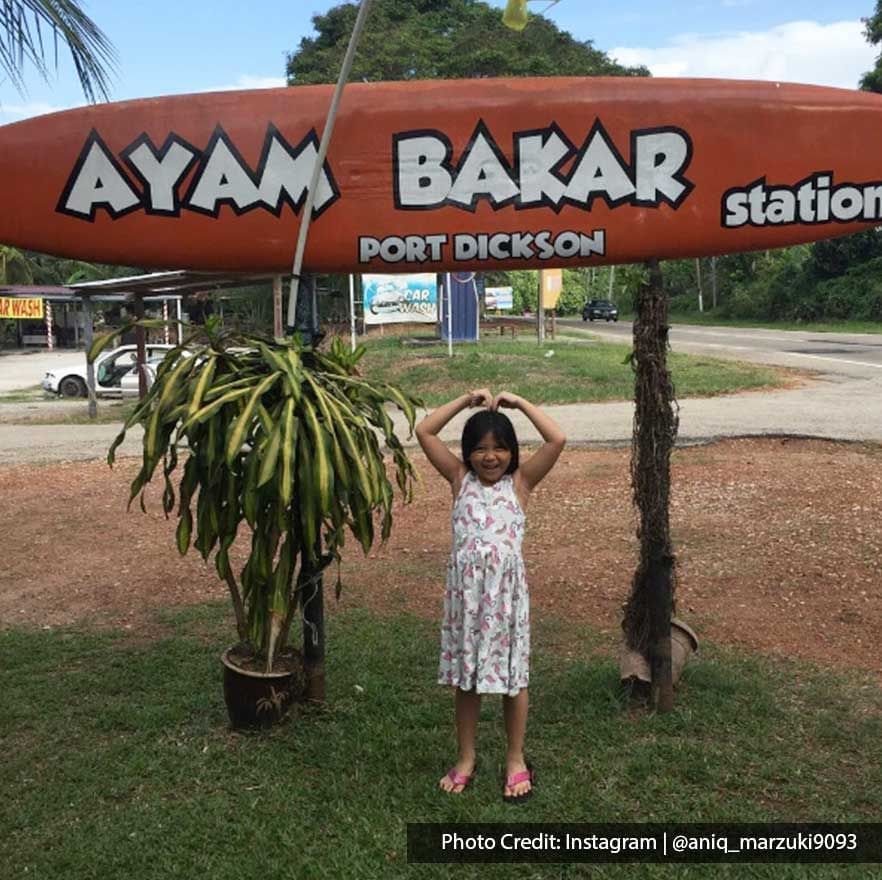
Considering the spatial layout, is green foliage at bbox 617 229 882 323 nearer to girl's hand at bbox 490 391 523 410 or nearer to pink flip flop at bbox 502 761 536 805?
girl's hand at bbox 490 391 523 410

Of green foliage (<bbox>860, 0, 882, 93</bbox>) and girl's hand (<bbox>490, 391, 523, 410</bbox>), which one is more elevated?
green foliage (<bbox>860, 0, 882, 93</bbox>)

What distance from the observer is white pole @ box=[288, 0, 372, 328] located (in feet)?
10.5

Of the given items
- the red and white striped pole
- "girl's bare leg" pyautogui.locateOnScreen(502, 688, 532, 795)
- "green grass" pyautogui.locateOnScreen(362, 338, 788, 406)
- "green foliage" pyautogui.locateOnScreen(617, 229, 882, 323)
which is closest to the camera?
"girl's bare leg" pyautogui.locateOnScreen(502, 688, 532, 795)

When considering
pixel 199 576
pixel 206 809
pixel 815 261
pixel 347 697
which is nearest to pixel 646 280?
pixel 347 697

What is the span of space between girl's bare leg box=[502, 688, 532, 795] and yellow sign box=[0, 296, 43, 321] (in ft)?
95.9

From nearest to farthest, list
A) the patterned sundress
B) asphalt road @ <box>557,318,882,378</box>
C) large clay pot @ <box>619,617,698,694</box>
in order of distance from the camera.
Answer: the patterned sundress → large clay pot @ <box>619,617,698,694</box> → asphalt road @ <box>557,318,882,378</box>

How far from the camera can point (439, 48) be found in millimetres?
36375

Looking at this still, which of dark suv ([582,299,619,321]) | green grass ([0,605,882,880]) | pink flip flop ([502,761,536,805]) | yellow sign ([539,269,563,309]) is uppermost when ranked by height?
yellow sign ([539,269,563,309])

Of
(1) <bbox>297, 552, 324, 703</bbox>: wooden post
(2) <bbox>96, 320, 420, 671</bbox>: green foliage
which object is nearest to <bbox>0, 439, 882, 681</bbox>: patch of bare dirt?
(1) <bbox>297, 552, 324, 703</bbox>: wooden post

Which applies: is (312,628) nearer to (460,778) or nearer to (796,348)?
(460,778)

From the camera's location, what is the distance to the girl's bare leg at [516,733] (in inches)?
121

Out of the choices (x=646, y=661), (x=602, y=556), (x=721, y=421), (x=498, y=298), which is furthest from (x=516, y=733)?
(x=498, y=298)

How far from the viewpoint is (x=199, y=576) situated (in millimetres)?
6008

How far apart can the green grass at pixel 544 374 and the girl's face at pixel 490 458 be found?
1115 cm
